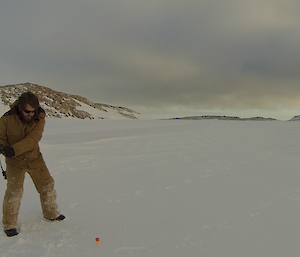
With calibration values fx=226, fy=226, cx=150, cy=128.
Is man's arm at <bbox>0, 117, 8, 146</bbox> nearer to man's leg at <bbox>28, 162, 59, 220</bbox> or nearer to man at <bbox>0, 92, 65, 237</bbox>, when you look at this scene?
man at <bbox>0, 92, 65, 237</bbox>

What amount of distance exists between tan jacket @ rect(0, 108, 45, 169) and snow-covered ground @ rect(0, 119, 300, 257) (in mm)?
942

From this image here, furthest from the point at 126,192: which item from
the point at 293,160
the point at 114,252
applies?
the point at 293,160

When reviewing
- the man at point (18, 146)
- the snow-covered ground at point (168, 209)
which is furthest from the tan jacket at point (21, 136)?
the snow-covered ground at point (168, 209)

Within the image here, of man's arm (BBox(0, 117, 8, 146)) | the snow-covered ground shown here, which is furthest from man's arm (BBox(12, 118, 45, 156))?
the snow-covered ground

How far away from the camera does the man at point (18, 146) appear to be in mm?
2982

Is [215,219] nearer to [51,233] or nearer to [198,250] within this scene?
[198,250]

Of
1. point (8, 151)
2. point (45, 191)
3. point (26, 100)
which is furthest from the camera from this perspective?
point (45, 191)

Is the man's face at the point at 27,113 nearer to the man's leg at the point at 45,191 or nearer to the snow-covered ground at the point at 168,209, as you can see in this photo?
the man's leg at the point at 45,191

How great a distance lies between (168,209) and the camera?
3820 millimetres

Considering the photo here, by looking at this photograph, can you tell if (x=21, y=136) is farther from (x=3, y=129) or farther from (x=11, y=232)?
(x=11, y=232)

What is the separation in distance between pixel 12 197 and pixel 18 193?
0.08 m

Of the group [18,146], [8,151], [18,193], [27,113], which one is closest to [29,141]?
[18,146]

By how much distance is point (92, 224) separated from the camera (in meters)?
3.33

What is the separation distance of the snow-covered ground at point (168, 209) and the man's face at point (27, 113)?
151 centimetres
